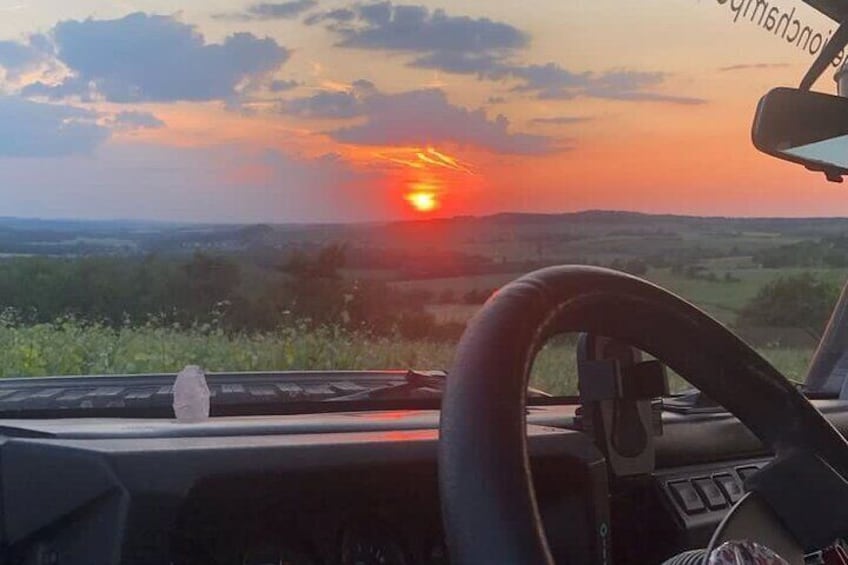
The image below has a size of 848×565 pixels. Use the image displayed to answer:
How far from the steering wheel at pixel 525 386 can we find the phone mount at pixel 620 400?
0.12 m

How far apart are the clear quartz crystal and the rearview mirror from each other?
1344 millimetres

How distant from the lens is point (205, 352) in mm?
2857

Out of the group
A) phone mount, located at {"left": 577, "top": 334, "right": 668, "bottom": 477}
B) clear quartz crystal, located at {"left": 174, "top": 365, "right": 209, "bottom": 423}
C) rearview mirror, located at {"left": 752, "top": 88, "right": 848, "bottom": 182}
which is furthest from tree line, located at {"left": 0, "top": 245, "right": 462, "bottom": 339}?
rearview mirror, located at {"left": 752, "top": 88, "right": 848, "bottom": 182}

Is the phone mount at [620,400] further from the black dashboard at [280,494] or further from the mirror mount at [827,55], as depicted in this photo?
the mirror mount at [827,55]

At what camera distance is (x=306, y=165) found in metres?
2.88

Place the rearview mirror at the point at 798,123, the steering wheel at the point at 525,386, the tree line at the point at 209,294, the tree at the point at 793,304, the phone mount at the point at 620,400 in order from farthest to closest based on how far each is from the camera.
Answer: the tree at the point at 793,304, the rearview mirror at the point at 798,123, the tree line at the point at 209,294, the phone mount at the point at 620,400, the steering wheel at the point at 525,386

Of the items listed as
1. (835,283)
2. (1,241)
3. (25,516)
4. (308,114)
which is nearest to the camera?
(25,516)

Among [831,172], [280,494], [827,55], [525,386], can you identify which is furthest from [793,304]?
[525,386]

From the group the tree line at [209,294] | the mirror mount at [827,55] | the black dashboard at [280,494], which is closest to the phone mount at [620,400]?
the black dashboard at [280,494]

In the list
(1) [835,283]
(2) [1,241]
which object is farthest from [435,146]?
(1) [835,283]

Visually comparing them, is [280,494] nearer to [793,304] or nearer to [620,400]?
[620,400]

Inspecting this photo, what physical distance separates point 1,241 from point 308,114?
638 millimetres

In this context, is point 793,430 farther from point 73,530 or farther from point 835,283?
point 835,283

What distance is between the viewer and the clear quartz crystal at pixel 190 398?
2.73 meters
